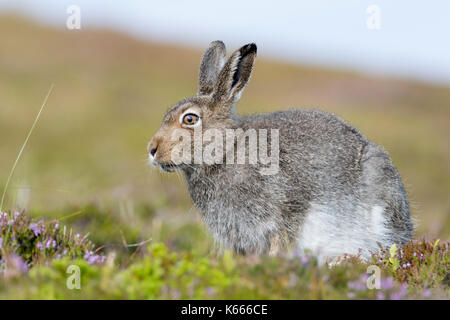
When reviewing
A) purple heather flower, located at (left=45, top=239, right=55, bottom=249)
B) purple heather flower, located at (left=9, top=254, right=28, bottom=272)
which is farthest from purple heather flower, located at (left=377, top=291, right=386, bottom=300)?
purple heather flower, located at (left=45, top=239, right=55, bottom=249)

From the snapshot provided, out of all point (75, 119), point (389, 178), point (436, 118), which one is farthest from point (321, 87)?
point (389, 178)

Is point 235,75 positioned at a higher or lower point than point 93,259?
higher

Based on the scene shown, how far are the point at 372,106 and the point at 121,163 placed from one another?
70.1ft

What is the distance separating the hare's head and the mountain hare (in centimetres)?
1

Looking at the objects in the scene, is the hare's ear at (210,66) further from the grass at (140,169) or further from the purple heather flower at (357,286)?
the purple heather flower at (357,286)

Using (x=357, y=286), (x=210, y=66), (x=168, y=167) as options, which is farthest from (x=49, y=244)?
(x=210, y=66)

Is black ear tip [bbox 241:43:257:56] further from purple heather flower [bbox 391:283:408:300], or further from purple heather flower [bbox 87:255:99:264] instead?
purple heather flower [bbox 391:283:408:300]

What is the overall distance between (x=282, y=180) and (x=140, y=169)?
12.9m

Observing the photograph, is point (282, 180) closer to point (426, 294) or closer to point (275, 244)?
point (275, 244)

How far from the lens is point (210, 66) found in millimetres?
8320

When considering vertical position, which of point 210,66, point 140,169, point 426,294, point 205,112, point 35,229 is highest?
point 210,66

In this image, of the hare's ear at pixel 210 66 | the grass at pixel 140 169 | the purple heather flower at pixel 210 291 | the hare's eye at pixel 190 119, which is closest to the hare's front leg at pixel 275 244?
the grass at pixel 140 169

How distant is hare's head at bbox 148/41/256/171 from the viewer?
24.0ft
